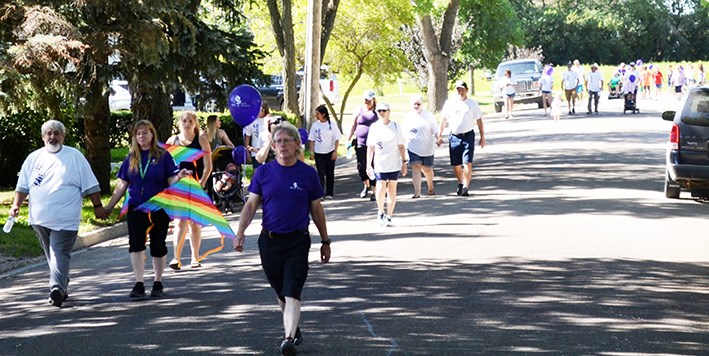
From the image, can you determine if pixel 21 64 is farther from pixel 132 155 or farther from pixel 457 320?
pixel 457 320

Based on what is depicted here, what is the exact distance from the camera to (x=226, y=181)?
19.7 metres

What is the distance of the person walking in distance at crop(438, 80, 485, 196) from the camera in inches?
784

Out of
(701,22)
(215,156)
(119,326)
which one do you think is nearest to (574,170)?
(215,156)

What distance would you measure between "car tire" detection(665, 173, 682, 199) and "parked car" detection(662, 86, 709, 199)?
0.13 meters

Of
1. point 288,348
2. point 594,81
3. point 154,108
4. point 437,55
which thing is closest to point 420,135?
point 154,108

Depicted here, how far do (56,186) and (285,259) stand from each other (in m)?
3.44

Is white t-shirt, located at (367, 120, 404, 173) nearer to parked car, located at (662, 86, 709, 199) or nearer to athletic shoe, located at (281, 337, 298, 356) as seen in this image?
parked car, located at (662, 86, 709, 199)

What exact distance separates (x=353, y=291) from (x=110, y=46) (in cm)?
981

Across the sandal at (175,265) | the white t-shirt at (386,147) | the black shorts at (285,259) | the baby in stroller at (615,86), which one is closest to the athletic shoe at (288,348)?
the black shorts at (285,259)

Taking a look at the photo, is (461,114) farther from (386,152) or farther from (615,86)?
(615,86)

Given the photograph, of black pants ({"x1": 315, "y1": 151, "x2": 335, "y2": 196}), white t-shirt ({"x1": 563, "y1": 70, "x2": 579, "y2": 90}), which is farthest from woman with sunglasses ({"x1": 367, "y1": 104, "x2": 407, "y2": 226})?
white t-shirt ({"x1": 563, "y1": 70, "x2": 579, "y2": 90})

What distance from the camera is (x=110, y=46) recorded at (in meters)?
19.7

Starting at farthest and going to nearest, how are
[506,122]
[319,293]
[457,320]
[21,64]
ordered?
1. [506,122]
2. [21,64]
3. [319,293]
4. [457,320]

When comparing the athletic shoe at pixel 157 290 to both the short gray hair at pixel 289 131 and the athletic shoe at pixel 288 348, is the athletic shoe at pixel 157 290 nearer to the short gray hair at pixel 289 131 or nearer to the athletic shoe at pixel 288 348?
the short gray hair at pixel 289 131
